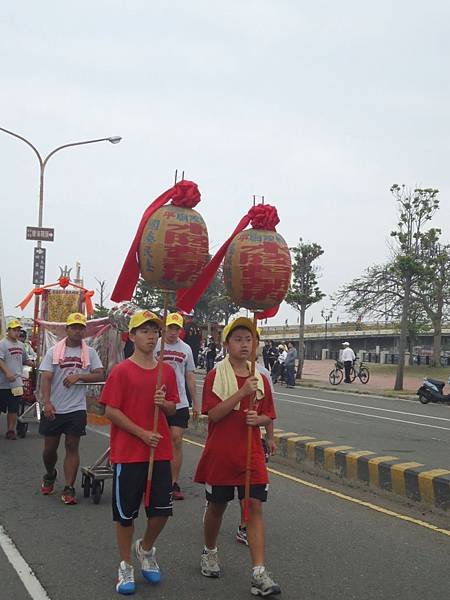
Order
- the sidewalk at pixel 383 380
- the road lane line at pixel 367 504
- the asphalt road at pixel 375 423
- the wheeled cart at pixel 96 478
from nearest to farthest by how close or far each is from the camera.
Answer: the road lane line at pixel 367 504 < the wheeled cart at pixel 96 478 < the asphalt road at pixel 375 423 < the sidewalk at pixel 383 380

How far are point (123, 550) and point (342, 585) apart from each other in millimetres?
1438

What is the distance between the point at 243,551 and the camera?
5.51 metres

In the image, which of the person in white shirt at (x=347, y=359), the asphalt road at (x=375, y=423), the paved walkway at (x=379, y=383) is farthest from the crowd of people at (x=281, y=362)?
the asphalt road at (x=375, y=423)

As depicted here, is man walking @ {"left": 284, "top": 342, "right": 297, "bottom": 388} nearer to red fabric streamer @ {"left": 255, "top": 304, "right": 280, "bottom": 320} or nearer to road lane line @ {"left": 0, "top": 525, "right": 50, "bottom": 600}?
road lane line @ {"left": 0, "top": 525, "right": 50, "bottom": 600}

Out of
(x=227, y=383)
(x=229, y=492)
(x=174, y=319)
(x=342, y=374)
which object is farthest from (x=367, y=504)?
(x=342, y=374)

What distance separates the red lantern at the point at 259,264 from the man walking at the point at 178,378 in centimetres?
209

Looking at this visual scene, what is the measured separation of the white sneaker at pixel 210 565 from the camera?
4867 millimetres

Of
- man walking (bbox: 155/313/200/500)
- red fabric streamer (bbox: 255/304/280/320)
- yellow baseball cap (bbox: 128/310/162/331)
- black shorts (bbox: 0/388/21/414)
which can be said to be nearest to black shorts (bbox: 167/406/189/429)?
man walking (bbox: 155/313/200/500)

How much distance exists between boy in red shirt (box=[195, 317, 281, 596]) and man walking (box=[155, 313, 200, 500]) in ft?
6.99

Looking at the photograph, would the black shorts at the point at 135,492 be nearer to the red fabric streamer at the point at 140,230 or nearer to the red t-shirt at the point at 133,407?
the red t-shirt at the point at 133,407

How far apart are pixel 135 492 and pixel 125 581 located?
21.1 inches

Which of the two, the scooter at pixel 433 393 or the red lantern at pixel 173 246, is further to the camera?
the scooter at pixel 433 393

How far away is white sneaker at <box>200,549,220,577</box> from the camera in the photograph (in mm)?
4867

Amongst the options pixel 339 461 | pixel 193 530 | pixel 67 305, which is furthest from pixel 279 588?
pixel 67 305
